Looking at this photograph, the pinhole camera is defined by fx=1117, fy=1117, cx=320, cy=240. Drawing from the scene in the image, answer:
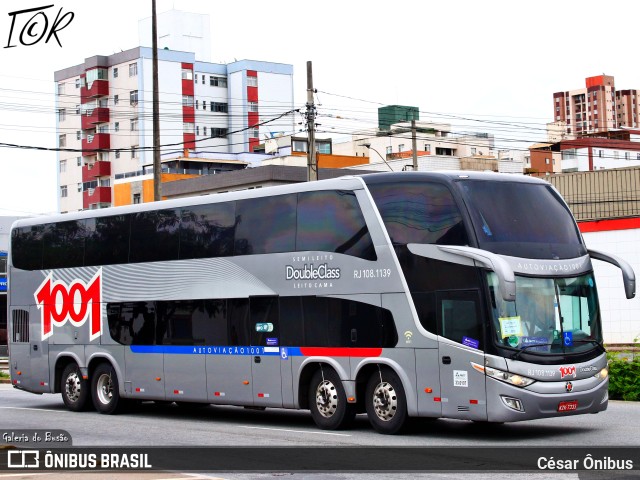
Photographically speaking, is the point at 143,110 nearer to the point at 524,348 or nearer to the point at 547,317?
the point at 547,317

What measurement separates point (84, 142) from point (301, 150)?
2196 centimetres

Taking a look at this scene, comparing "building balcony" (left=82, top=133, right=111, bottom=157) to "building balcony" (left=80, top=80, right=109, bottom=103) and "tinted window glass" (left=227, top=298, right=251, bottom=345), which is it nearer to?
"building balcony" (left=80, top=80, right=109, bottom=103)

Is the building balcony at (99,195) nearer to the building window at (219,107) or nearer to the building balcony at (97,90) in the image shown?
the building balcony at (97,90)

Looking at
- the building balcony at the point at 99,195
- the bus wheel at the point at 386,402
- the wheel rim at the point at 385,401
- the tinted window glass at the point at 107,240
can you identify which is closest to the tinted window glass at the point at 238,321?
the bus wheel at the point at 386,402

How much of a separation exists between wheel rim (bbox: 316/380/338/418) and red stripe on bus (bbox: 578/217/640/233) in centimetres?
2131

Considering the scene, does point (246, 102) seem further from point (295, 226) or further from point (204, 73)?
point (295, 226)

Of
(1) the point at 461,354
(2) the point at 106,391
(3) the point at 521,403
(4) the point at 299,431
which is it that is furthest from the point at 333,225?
(2) the point at 106,391

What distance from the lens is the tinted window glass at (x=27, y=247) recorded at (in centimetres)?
2561

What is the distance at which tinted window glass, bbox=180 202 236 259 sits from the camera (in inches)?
823

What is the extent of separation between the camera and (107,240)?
23734 mm

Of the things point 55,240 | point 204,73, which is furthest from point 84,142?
point 55,240

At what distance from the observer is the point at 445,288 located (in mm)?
17078

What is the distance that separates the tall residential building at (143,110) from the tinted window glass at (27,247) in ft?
236

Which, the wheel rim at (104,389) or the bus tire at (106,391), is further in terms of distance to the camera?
the wheel rim at (104,389)
